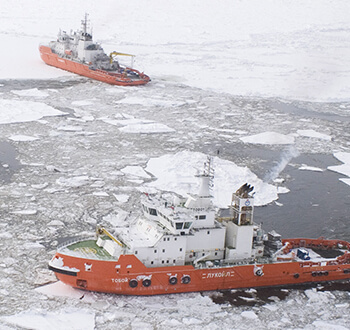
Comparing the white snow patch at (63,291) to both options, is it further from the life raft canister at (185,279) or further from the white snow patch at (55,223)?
the white snow patch at (55,223)

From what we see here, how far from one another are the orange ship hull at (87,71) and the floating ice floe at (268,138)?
405 inches

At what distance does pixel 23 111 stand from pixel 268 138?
1054 centimetres

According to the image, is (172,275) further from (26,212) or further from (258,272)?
(26,212)

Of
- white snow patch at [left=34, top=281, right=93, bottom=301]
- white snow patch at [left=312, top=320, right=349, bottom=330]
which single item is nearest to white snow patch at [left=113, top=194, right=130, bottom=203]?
white snow patch at [left=34, top=281, right=93, bottom=301]

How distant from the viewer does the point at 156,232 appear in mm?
11773

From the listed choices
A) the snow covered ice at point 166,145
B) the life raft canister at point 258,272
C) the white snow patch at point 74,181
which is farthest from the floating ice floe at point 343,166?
the white snow patch at point 74,181

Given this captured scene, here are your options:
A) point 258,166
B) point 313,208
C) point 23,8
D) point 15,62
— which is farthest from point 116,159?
point 23,8

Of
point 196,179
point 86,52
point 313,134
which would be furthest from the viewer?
point 86,52

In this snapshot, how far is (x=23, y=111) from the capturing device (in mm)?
25203

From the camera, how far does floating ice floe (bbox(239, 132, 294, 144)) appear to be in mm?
22797

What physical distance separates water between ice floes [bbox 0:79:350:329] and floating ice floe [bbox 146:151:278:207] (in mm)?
415

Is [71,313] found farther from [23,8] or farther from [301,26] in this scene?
[23,8]

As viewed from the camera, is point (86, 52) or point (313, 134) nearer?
point (313, 134)

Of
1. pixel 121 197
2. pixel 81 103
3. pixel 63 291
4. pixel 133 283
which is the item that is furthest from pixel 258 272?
pixel 81 103
